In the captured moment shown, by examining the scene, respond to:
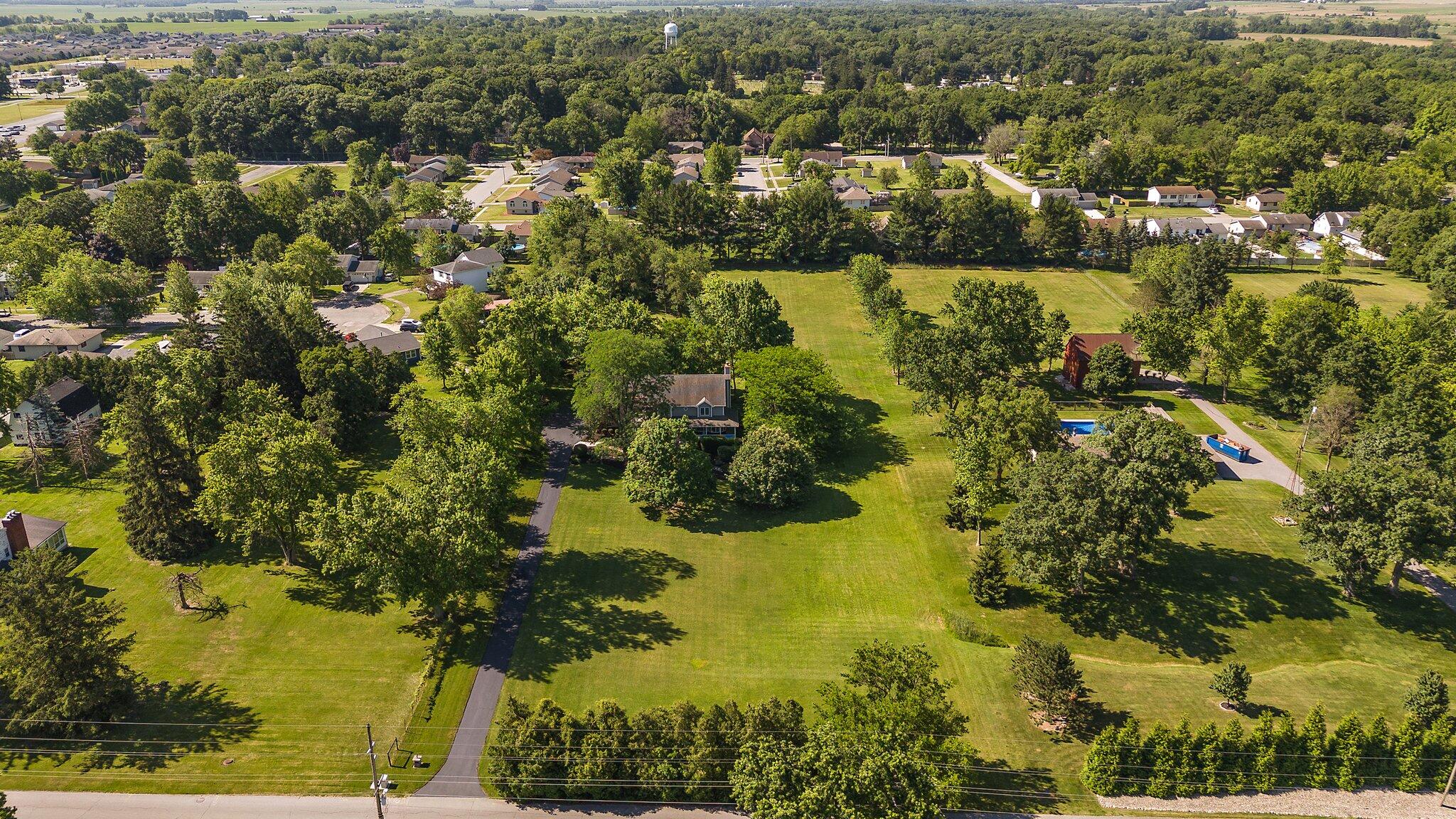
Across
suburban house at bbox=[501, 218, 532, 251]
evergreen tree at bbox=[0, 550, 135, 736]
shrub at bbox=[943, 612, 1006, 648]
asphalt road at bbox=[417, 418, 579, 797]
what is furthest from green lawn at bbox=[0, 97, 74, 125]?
shrub at bbox=[943, 612, 1006, 648]

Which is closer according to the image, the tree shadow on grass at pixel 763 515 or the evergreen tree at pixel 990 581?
the evergreen tree at pixel 990 581

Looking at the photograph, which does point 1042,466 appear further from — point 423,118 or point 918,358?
point 423,118

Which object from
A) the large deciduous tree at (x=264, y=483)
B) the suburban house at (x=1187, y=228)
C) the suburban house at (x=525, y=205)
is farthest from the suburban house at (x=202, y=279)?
the suburban house at (x=1187, y=228)

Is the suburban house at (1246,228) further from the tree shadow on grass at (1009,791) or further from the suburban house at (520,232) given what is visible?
the tree shadow on grass at (1009,791)

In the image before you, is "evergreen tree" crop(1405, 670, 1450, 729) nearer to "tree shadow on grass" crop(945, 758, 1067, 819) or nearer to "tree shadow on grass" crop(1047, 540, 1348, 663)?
"tree shadow on grass" crop(1047, 540, 1348, 663)

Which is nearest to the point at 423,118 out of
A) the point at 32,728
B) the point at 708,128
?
the point at 708,128

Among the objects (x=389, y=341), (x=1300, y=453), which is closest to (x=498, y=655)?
(x=389, y=341)
